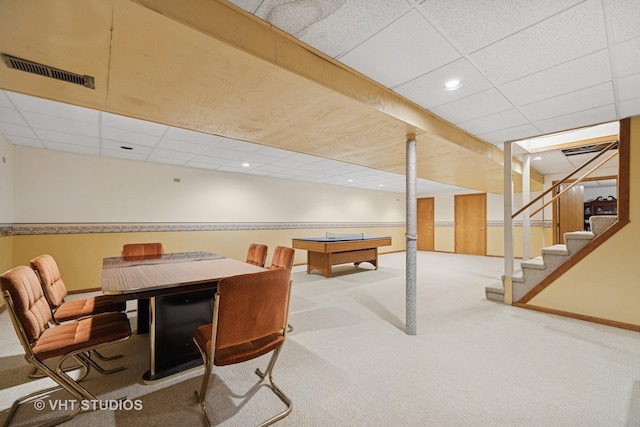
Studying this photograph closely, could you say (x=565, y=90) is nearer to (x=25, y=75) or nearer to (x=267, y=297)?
(x=267, y=297)

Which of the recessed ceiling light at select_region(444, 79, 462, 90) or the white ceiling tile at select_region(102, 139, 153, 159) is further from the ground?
the recessed ceiling light at select_region(444, 79, 462, 90)

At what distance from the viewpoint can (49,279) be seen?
2.21 metres

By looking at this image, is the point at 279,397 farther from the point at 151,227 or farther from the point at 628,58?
the point at 151,227

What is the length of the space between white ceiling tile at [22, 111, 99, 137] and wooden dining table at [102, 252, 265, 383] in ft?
6.74

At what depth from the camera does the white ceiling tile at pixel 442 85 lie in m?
2.13

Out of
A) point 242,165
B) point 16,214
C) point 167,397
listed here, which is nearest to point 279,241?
point 242,165

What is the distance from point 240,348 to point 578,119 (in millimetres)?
4394

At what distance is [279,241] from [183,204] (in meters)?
2.64

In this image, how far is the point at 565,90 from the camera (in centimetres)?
246

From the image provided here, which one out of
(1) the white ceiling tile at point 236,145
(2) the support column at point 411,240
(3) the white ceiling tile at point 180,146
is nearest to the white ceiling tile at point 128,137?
(3) the white ceiling tile at point 180,146

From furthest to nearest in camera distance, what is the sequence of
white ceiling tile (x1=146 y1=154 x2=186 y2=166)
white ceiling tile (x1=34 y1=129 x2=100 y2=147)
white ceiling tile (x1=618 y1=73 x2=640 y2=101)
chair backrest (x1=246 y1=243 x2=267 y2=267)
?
white ceiling tile (x1=146 y1=154 x2=186 y2=166), white ceiling tile (x1=34 y1=129 x2=100 y2=147), chair backrest (x1=246 y1=243 x2=267 y2=267), white ceiling tile (x1=618 y1=73 x2=640 y2=101)

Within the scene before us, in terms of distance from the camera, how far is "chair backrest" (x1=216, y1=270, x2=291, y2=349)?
4.93 feet

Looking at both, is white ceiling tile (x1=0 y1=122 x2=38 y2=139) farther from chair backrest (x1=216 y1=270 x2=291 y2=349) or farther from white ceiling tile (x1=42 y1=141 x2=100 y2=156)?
chair backrest (x1=216 y1=270 x2=291 y2=349)

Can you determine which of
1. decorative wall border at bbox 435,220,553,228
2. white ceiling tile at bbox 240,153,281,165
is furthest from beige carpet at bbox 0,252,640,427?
decorative wall border at bbox 435,220,553,228
